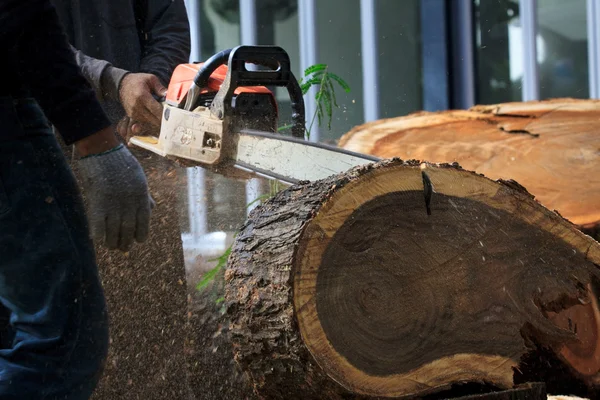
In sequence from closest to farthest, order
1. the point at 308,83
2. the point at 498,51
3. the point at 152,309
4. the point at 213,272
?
the point at 213,272
the point at 152,309
the point at 308,83
the point at 498,51

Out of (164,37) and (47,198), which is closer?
(47,198)

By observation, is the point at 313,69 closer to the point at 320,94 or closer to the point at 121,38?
the point at 320,94

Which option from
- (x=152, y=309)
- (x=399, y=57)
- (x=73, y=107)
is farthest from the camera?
(x=399, y=57)

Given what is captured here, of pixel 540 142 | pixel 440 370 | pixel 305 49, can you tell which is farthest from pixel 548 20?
pixel 440 370

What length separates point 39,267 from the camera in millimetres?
1312

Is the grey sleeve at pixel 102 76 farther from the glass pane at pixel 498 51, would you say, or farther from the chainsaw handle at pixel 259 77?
the glass pane at pixel 498 51

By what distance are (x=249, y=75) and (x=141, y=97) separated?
320 mm

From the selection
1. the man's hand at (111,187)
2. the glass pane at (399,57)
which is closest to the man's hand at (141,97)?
the man's hand at (111,187)

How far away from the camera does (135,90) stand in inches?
75.2

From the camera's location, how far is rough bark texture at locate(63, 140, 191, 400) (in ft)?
6.57

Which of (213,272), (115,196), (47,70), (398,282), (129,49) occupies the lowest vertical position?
(213,272)

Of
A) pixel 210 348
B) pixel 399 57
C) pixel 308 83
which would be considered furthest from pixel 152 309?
pixel 399 57

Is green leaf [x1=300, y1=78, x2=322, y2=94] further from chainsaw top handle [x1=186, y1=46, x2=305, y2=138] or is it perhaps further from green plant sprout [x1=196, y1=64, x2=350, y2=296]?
chainsaw top handle [x1=186, y1=46, x2=305, y2=138]

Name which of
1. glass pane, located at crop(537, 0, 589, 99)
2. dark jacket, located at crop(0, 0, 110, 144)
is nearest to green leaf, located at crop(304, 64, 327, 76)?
dark jacket, located at crop(0, 0, 110, 144)
